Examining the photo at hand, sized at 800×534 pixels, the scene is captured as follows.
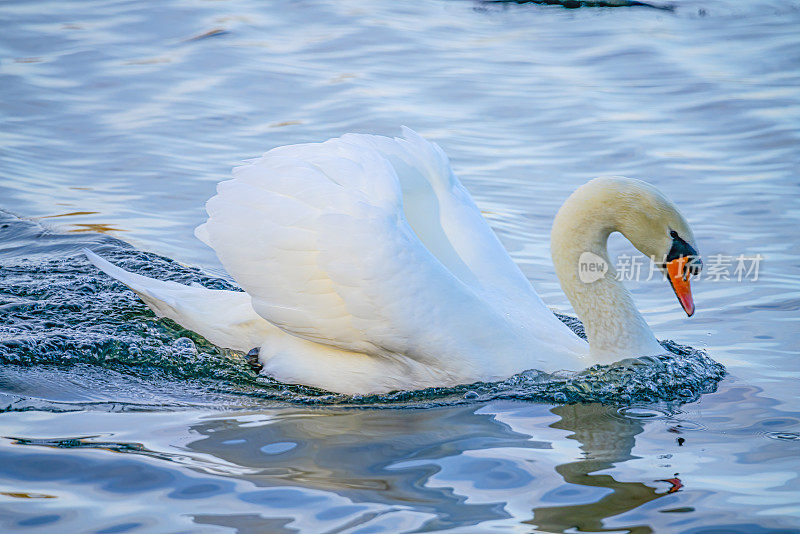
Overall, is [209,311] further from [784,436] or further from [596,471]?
[784,436]

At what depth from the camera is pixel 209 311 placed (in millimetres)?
5777

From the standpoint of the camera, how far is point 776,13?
1286 cm

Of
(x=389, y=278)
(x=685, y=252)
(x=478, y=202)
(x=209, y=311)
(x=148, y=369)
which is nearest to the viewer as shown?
(x=389, y=278)

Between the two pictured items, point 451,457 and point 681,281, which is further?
point 681,281

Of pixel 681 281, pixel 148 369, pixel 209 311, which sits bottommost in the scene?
pixel 148 369

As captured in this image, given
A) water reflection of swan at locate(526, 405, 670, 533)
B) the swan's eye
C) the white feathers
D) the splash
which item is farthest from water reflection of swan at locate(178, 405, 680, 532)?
the swan's eye

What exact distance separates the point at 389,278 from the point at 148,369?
Result: 1500 millimetres

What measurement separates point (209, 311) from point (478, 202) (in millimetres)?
3117

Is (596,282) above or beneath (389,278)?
beneath

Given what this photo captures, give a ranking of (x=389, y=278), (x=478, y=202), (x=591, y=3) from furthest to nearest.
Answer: (x=591, y=3)
(x=478, y=202)
(x=389, y=278)

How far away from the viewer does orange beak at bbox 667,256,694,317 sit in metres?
5.23

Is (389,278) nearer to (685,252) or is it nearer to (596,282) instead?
(596,282)

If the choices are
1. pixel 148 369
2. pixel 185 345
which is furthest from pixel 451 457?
pixel 185 345

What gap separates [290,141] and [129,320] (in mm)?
3708
